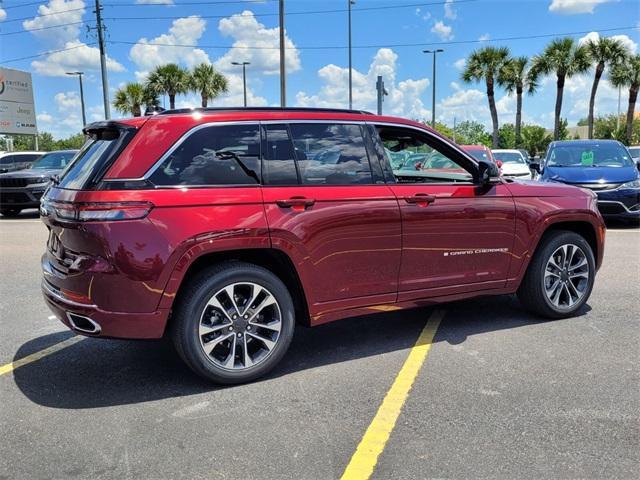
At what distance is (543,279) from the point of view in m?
5.09

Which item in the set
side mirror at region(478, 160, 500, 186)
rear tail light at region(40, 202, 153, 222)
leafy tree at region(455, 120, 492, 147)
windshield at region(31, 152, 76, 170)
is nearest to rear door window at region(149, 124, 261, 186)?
rear tail light at region(40, 202, 153, 222)

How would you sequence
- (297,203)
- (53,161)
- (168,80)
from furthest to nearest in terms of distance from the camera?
(168,80)
(53,161)
(297,203)

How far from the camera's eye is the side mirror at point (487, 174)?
Result: 4.65m

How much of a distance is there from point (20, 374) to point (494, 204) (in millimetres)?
3826

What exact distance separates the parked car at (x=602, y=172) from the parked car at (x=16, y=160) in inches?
591

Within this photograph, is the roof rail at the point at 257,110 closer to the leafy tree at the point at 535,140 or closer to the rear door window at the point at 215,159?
the rear door window at the point at 215,159

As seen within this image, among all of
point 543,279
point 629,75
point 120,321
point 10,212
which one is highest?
point 629,75

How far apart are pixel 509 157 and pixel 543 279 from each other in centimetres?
1414

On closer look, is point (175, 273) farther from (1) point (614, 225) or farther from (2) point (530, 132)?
(2) point (530, 132)

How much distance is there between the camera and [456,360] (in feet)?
14.0

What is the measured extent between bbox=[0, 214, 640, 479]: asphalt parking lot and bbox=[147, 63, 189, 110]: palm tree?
3607 centimetres

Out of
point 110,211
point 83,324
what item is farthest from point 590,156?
point 83,324

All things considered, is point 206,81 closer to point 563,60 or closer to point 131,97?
point 131,97

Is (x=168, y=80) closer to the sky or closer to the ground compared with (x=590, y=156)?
closer to the sky
